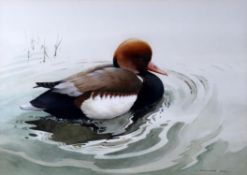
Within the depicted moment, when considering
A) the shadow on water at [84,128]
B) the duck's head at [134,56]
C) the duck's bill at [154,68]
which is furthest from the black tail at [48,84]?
the duck's bill at [154,68]

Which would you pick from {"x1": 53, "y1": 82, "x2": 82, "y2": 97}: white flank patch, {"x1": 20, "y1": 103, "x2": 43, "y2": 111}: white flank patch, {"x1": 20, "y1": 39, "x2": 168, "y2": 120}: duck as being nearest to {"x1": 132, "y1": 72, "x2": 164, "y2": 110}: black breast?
{"x1": 20, "y1": 39, "x2": 168, "y2": 120}: duck

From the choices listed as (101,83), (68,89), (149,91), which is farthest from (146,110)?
(68,89)

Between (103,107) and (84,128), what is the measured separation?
107 millimetres

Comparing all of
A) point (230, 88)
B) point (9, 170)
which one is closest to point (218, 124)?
point (230, 88)

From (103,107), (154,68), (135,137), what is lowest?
(135,137)

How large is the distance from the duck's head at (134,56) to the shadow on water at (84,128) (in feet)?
0.59

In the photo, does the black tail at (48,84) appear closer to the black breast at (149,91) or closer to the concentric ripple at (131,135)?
the concentric ripple at (131,135)

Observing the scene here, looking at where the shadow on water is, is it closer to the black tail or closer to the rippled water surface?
the rippled water surface

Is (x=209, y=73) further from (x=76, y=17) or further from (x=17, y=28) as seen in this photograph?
(x=17, y=28)

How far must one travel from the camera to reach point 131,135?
1456mm

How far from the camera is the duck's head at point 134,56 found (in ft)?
4.86

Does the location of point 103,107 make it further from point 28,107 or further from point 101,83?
point 28,107

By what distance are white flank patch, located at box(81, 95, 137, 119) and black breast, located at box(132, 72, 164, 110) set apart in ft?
0.19

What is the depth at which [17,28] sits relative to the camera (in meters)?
1.52
